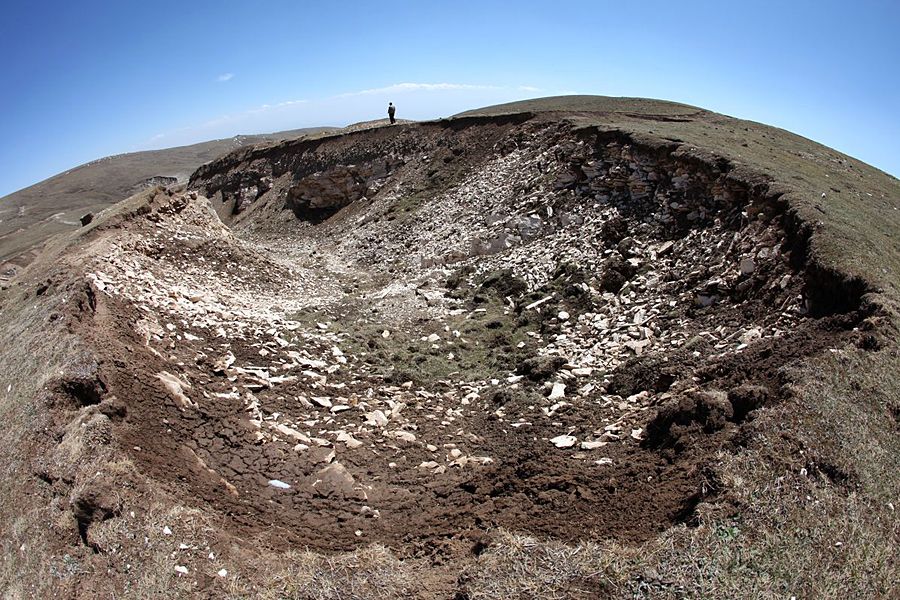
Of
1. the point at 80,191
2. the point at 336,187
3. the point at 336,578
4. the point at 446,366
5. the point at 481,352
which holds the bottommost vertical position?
the point at 336,578

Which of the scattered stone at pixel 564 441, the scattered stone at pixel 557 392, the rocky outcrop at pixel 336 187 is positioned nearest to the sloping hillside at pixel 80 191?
the rocky outcrop at pixel 336 187

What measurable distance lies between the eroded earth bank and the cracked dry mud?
0.19ft

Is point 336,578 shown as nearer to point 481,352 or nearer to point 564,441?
point 564,441

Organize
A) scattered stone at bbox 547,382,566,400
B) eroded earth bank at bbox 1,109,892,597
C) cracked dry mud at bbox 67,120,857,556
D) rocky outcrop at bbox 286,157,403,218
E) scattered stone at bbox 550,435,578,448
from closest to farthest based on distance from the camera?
eroded earth bank at bbox 1,109,892,597 → cracked dry mud at bbox 67,120,857,556 → scattered stone at bbox 550,435,578,448 → scattered stone at bbox 547,382,566,400 → rocky outcrop at bbox 286,157,403,218

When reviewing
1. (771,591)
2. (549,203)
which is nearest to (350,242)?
(549,203)

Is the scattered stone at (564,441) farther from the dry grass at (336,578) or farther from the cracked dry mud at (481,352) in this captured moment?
the dry grass at (336,578)

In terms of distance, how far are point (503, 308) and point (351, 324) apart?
15.5 ft

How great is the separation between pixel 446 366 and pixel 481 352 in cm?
117

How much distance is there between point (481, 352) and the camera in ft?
44.0

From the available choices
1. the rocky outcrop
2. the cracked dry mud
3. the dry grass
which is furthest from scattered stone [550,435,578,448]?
the rocky outcrop

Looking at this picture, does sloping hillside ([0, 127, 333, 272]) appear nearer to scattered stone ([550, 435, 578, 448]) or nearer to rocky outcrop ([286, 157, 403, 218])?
rocky outcrop ([286, 157, 403, 218])

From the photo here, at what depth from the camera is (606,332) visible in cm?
1264

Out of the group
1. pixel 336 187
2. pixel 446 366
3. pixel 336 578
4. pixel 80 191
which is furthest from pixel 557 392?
pixel 80 191

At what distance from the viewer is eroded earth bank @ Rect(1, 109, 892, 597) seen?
21.6 feet
